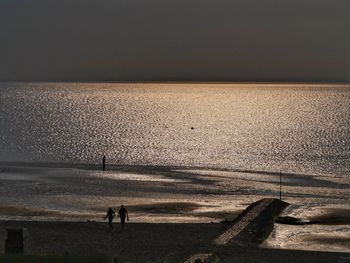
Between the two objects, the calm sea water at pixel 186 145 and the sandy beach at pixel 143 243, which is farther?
the calm sea water at pixel 186 145

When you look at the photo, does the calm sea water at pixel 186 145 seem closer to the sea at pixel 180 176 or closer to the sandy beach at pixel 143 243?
the sea at pixel 180 176

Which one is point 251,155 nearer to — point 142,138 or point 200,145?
point 200,145

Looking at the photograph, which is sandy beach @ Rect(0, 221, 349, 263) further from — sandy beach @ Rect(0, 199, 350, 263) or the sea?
the sea

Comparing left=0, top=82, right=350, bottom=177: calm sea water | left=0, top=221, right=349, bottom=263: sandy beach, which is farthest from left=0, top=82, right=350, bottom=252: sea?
left=0, top=221, right=349, bottom=263: sandy beach

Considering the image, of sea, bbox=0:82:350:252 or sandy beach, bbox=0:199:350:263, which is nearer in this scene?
sandy beach, bbox=0:199:350:263

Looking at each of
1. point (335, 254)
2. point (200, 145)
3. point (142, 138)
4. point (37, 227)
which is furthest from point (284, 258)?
point (142, 138)

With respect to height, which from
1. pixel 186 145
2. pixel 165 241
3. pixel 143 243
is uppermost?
pixel 143 243

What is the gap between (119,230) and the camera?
1411 inches

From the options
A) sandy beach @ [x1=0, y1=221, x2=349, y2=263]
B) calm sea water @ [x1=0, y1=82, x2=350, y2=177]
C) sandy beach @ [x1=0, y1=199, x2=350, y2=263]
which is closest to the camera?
sandy beach @ [x1=0, y1=199, x2=350, y2=263]

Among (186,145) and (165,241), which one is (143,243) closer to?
A: (165,241)

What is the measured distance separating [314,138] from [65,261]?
325 ft

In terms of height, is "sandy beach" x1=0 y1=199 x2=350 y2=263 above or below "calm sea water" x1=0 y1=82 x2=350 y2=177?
above

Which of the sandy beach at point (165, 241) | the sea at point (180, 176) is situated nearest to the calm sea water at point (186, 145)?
the sea at point (180, 176)

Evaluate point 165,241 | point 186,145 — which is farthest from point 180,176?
point 186,145
